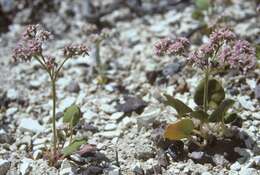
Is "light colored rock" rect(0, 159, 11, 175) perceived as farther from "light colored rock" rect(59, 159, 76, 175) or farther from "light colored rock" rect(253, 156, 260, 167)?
"light colored rock" rect(253, 156, 260, 167)

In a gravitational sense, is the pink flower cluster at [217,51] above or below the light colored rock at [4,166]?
above

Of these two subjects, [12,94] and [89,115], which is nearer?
[89,115]

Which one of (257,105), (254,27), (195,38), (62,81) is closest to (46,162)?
(62,81)

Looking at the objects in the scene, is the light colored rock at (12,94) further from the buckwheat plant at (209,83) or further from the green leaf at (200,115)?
the green leaf at (200,115)

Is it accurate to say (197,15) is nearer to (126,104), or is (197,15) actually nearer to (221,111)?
(126,104)

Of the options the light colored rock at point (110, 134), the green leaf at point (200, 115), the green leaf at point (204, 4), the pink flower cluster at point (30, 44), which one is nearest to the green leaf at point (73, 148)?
the light colored rock at point (110, 134)

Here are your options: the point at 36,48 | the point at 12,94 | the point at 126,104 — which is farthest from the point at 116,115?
the point at 36,48

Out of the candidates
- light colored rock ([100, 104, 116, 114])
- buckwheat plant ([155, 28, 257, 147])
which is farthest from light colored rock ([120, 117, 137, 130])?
buckwheat plant ([155, 28, 257, 147])

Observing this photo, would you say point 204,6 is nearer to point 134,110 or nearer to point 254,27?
point 254,27
